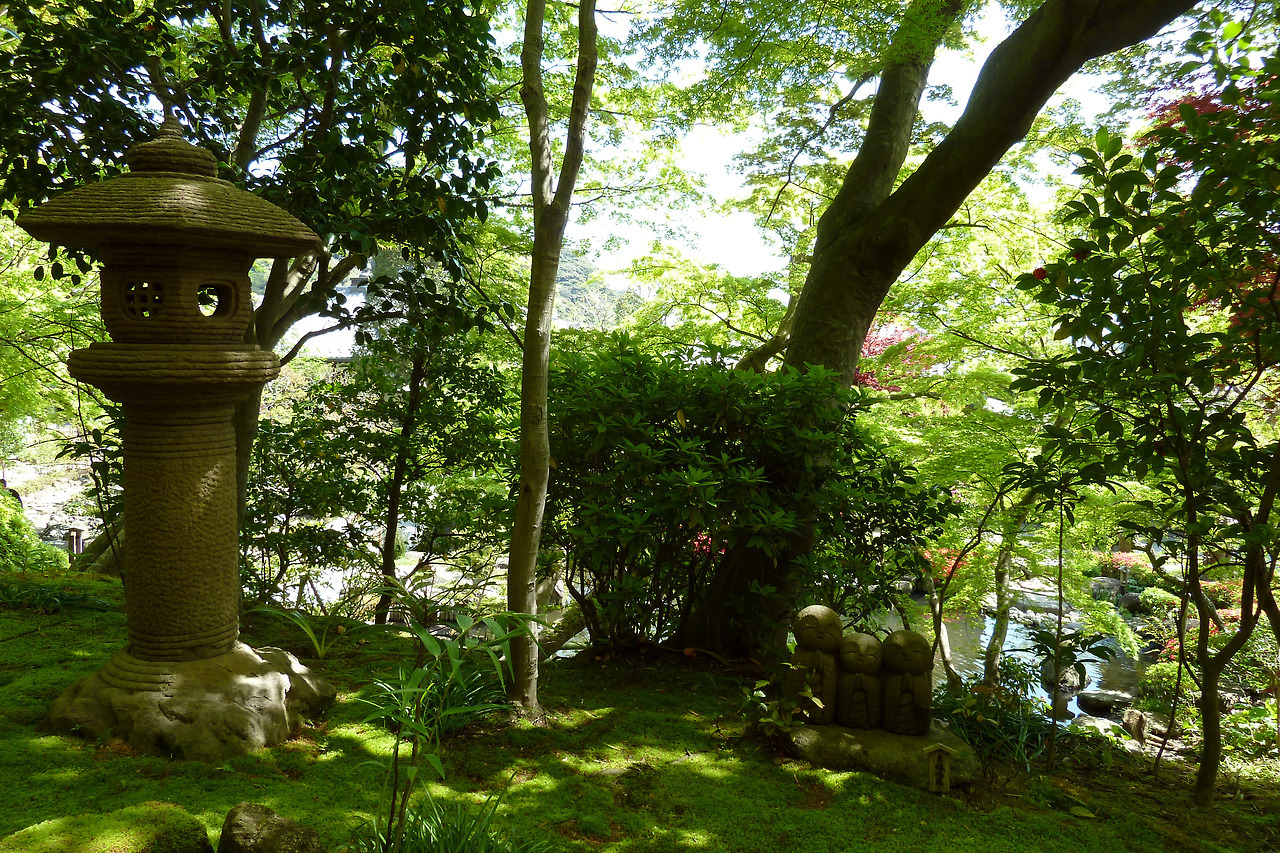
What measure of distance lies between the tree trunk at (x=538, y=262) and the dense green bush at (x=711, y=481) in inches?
17.5

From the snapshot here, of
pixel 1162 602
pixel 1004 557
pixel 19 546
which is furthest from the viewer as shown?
pixel 1162 602

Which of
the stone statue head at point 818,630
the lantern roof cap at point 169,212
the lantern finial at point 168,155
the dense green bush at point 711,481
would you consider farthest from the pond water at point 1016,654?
the lantern finial at point 168,155

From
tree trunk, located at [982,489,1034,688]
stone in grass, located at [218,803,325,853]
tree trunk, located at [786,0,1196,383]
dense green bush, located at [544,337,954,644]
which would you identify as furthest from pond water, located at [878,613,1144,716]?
stone in grass, located at [218,803,325,853]

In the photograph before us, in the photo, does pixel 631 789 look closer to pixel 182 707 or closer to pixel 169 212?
pixel 182 707

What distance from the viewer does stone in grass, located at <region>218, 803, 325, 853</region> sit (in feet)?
6.45

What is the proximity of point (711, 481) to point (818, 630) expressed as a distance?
948mm

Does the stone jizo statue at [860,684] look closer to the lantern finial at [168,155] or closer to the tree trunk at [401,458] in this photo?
the tree trunk at [401,458]

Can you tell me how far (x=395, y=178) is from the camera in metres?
4.04

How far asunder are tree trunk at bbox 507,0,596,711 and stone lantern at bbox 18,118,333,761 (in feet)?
3.27

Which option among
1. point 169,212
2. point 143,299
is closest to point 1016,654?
point 143,299

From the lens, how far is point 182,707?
2.86m

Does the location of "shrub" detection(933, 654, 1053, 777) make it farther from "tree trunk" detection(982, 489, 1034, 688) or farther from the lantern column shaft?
the lantern column shaft

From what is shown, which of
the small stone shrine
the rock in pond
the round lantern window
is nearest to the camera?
the round lantern window

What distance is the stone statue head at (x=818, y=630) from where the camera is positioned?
3332mm
